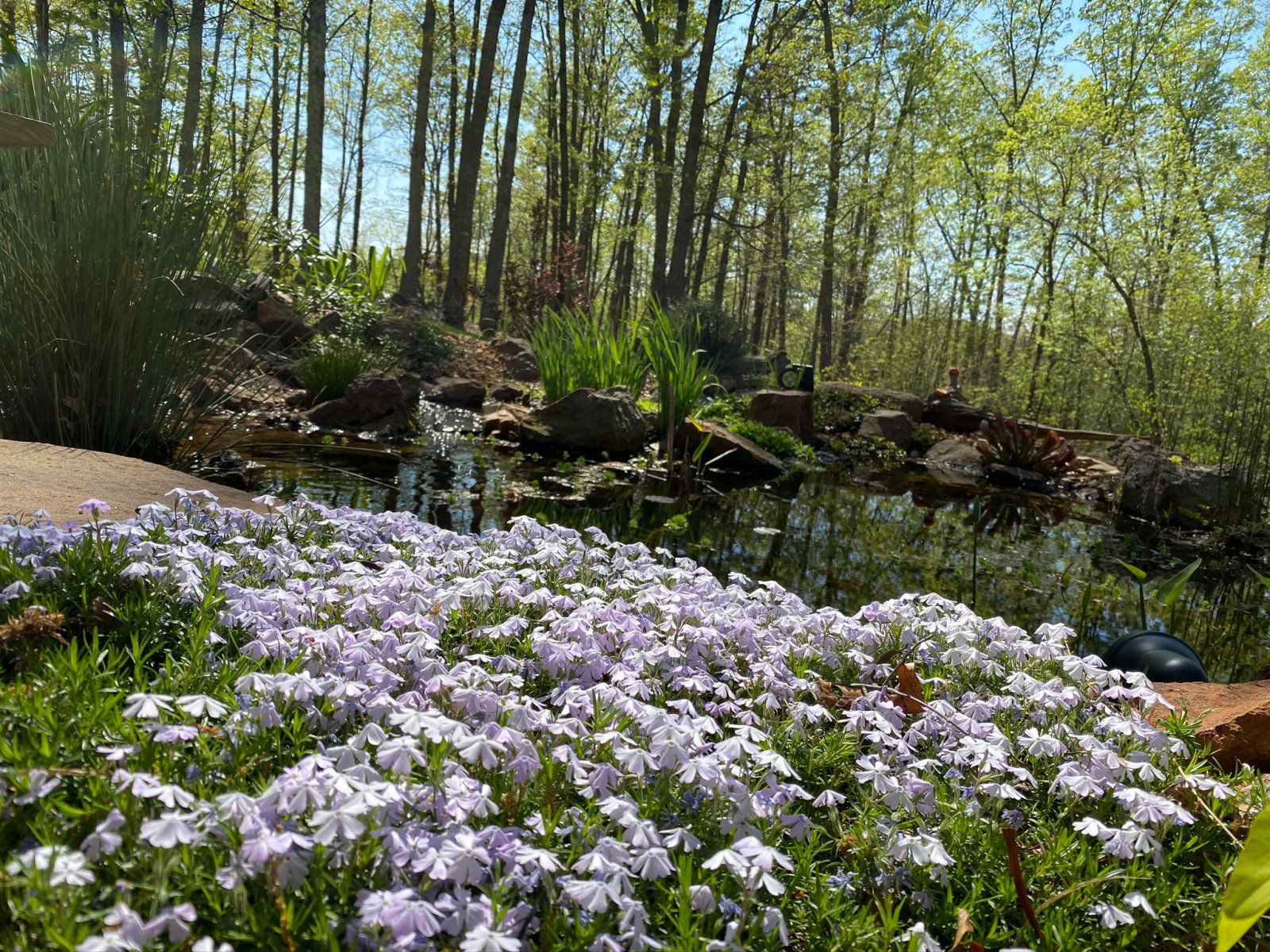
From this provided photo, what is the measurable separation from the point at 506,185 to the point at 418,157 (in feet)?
5.91

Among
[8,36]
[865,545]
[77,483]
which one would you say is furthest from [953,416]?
[77,483]

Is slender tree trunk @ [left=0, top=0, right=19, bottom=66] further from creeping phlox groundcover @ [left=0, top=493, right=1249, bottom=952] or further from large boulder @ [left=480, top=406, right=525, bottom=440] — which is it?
large boulder @ [left=480, top=406, right=525, bottom=440]

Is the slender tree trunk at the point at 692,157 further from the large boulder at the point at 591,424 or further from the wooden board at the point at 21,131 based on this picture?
the wooden board at the point at 21,131

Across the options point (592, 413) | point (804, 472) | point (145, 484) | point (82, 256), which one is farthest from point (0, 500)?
point (804, 472)

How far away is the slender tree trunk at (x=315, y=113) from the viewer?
40.6ft

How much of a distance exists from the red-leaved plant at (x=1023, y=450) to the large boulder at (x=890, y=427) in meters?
1.03

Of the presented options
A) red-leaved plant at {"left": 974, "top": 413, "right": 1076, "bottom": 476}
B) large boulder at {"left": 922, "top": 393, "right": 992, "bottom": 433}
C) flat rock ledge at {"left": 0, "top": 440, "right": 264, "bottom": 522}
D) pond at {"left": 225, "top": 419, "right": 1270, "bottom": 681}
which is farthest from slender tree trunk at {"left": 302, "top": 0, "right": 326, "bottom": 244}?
large boulder at {"left": 922, "top": 393, "right": 992, "bottom": 433}

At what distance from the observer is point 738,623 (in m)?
2.32

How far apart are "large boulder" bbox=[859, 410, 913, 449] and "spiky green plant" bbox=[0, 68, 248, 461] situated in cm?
941

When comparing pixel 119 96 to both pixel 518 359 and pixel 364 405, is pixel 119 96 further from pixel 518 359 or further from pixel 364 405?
pixel 518 359

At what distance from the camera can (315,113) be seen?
42.9ft

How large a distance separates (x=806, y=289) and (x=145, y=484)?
69.1ft

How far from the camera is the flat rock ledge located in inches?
96.6

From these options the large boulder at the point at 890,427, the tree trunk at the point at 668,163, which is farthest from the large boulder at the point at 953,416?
the tree trunk at the point at 668,163
